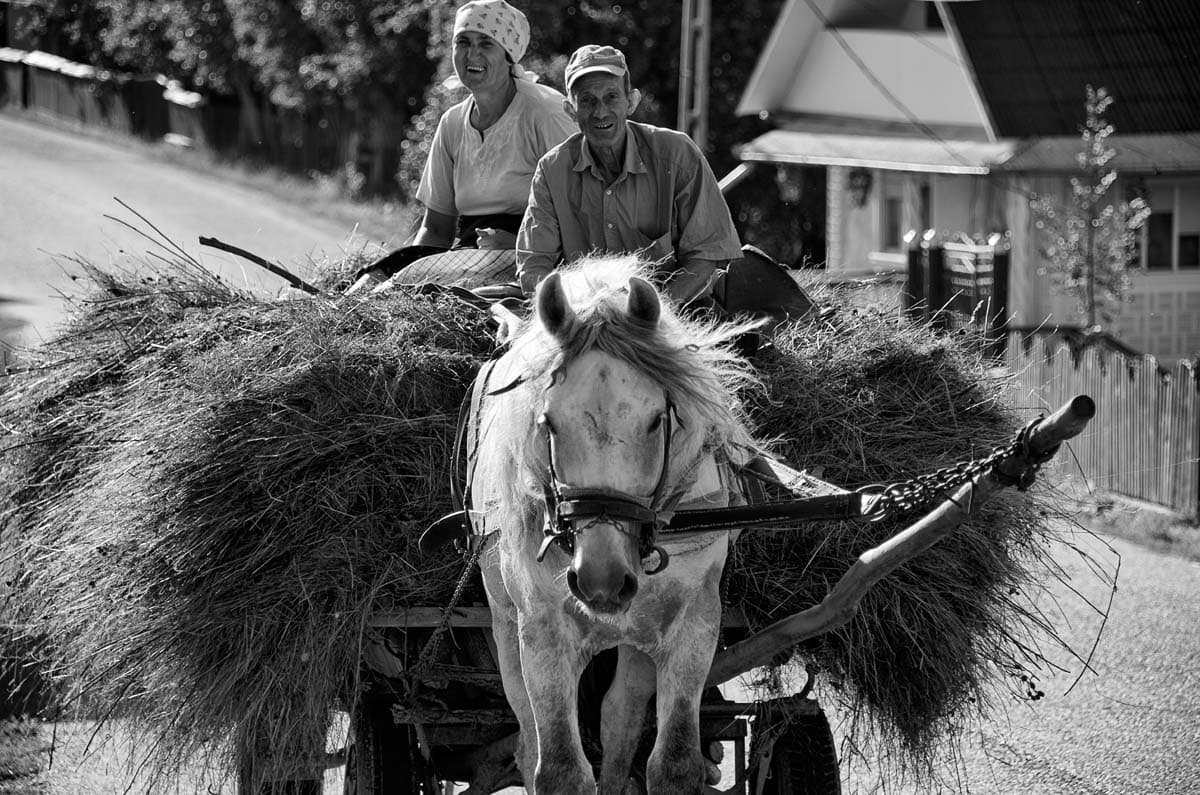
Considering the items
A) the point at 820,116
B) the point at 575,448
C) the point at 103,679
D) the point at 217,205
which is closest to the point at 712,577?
the point at 575,448

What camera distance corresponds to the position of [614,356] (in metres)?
3.28

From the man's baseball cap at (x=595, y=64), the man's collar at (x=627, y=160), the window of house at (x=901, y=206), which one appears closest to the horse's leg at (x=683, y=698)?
the man's collar at (x=627, y=160)

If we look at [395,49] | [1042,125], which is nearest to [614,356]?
[1042,125]

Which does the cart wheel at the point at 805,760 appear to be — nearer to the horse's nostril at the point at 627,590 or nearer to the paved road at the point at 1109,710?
the paved road at the point at 1109,710

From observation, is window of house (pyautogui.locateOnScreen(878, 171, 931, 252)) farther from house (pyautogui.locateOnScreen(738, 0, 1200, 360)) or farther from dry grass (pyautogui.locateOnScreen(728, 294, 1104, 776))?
dry grass (pyautogui.locateOnScreen(728, 294, 1104, 776))

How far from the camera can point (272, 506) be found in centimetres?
407

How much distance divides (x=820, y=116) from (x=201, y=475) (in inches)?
715

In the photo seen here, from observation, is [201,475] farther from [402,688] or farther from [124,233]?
[124,233]

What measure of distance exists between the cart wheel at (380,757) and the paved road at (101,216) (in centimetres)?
1135

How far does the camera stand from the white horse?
10.6 feet

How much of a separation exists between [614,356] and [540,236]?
120 centimetres

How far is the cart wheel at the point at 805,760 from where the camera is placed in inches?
161

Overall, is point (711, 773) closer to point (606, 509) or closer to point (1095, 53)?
point (606, 509)

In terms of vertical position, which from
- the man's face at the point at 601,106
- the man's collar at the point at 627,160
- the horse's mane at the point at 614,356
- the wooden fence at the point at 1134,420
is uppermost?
the man's face at the point at 601,106
